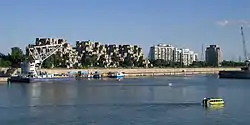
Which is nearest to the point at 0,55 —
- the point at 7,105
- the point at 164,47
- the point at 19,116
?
the point at 7,105

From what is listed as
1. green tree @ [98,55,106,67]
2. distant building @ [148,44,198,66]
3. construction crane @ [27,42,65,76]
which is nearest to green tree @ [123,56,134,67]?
green tree @ [98,55,106,67]

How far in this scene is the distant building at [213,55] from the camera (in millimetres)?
187750

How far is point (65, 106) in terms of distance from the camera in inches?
1375

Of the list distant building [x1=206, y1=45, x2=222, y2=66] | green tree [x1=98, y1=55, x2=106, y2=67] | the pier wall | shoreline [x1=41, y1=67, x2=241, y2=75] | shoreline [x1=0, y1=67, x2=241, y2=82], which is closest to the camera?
shoreline [x1=41, y1=67, x2=241, y2=75]

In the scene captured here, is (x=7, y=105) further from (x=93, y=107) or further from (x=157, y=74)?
(x=157, y=74)

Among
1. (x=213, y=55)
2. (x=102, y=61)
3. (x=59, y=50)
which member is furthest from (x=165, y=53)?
(x=59, y=50)

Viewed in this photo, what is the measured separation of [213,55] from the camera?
Answer: 630 ft

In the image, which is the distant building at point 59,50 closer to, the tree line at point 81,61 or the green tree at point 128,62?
the tree line at point 81,61

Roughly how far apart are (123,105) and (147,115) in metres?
5.95

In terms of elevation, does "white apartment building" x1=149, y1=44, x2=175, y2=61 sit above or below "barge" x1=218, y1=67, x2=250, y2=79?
above

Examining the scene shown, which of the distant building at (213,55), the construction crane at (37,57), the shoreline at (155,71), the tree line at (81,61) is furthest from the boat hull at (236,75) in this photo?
the distant building at (213,55)

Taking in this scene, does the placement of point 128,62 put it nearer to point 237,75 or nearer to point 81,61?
point 81,61

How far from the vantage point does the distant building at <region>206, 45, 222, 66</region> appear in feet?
616

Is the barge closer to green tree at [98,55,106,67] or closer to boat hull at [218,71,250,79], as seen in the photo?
boat hull at [218,71,250,79]
